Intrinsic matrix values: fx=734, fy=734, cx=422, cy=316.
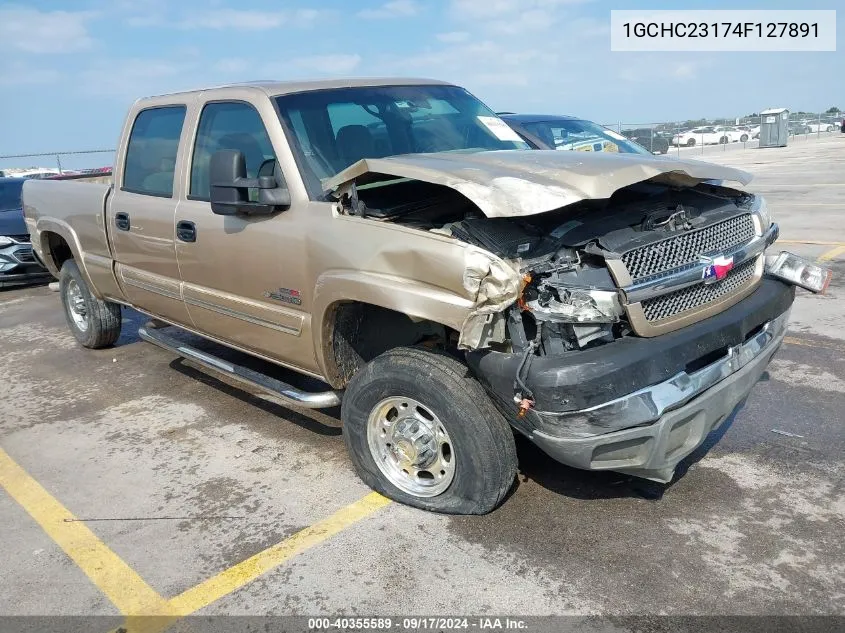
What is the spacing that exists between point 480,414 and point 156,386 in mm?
3469

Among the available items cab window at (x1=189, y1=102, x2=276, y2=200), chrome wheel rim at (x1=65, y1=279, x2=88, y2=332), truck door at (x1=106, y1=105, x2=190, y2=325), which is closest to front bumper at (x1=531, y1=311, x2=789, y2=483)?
cab window at (x1=189, y1=102, x2=276, y2=200)

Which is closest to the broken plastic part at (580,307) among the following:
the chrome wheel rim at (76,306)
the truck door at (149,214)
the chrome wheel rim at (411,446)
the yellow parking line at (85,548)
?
the chrome wheel rim at (411,446)

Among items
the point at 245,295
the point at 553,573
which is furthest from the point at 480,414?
the point at 245,295

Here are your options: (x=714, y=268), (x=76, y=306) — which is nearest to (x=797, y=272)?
(x=714, y=268)

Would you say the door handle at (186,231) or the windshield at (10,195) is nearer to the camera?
the door handle at (186,231)

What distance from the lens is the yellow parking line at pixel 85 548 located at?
3039mm

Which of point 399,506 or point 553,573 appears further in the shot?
point 399,506

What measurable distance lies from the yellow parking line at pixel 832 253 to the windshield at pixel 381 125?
5159 mm

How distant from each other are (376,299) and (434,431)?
26.1 inches

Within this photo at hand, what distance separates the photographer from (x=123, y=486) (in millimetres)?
4059

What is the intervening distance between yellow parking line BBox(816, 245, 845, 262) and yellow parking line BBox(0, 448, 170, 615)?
7758 mm

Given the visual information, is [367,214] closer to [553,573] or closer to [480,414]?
[480,414]

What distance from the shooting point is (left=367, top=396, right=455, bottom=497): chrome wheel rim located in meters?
3.38

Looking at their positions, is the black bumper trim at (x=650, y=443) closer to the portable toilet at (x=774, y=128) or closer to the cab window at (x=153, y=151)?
the cab window at (x=153, y=151)
